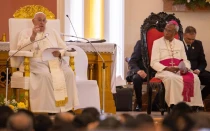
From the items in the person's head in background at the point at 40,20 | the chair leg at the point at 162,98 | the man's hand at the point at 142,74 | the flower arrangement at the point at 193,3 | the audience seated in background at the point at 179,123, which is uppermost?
the flower arrangement at the point at 193,3

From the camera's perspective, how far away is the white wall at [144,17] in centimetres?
1139

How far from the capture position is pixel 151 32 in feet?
31.4

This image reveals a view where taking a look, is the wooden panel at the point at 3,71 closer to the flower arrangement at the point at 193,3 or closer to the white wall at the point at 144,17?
the white wall at the point at 144,17

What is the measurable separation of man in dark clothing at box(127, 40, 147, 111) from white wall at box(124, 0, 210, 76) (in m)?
1.63

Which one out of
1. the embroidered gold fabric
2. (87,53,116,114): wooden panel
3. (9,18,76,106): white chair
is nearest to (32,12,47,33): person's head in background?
(9,18,76,106): white chair

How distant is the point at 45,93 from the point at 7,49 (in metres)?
1.31

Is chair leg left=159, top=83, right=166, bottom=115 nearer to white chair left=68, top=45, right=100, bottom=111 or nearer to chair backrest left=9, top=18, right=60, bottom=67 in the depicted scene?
white chair left=68, top=45, right=100, bottom=111

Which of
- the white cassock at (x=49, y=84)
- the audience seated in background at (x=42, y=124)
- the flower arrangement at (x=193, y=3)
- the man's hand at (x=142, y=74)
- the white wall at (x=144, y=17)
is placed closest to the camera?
the audience seated in background at (x=42, y=124)

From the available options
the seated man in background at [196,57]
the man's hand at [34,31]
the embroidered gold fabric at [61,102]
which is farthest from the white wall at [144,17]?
the embroidered gold fabric at [61,102]

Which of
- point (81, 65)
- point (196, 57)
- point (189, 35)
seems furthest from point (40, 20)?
point (196, 57)

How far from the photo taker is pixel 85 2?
10891mm

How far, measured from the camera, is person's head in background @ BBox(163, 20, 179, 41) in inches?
359

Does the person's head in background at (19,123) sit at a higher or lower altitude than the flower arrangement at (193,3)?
lower

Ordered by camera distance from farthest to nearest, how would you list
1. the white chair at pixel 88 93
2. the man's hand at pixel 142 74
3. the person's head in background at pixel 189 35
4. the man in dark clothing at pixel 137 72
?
the person's head in background at pixel 189 35 < the man in dark clothing at pixel 137 72 < the man's hand at pixel 142 74 < the white chair at pixel 88 93
